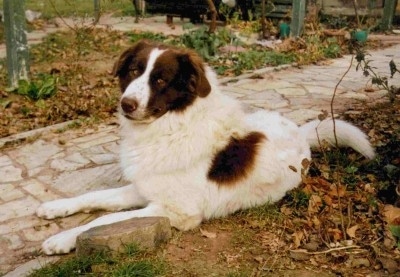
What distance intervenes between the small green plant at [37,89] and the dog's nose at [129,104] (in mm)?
3586

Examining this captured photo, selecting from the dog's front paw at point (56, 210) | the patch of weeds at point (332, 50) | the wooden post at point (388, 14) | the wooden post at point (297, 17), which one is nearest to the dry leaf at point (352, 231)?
the dog's front paw at point (56, 210)

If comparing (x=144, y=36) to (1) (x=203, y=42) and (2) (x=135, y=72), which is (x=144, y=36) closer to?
(1) (x=203, y=42)

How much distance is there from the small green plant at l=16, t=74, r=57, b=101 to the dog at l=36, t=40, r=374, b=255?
326 cm

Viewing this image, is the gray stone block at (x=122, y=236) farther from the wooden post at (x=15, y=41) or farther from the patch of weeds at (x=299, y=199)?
the wooden post at (x=15, y=41)

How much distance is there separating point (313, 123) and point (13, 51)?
14.2 feet

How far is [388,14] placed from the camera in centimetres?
1205

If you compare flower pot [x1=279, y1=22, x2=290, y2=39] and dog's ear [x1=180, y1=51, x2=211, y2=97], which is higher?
dog's ear [x1=180, y1=51, x2=211, y2=97]

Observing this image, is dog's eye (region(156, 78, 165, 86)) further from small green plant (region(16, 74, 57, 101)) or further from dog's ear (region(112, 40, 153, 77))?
small green plant (region(16, 74, 57, 101))

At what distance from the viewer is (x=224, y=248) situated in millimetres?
3166

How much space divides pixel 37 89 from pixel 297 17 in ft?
17.8

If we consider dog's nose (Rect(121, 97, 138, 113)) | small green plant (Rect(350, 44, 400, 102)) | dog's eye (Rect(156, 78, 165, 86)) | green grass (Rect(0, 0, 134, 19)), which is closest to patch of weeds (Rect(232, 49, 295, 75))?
small green plant (Rect(350, 44, 400, 102))

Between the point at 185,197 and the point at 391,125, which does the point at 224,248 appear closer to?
the point at 185,197

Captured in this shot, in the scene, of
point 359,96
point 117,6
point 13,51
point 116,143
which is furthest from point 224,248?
point 117,6

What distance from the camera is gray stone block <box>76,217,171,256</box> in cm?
290
